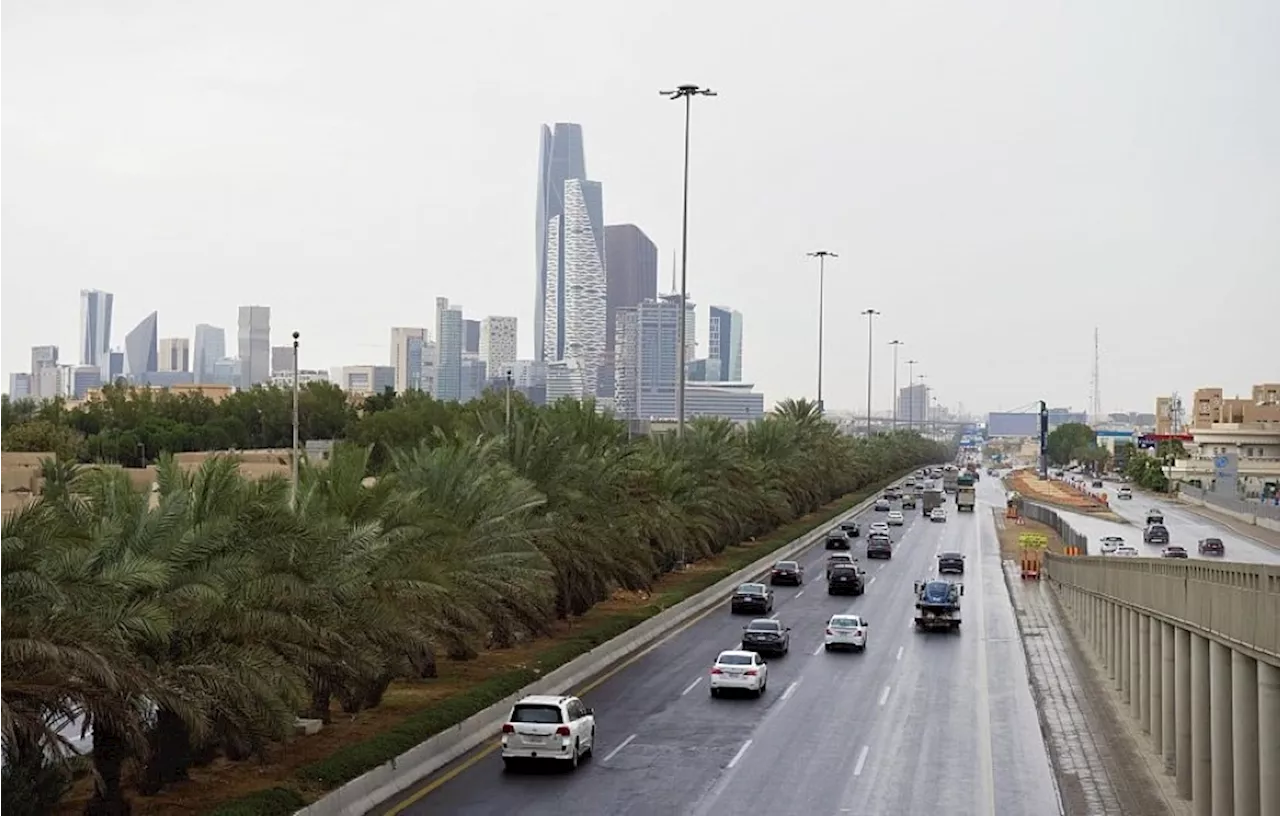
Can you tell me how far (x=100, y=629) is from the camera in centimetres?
1750

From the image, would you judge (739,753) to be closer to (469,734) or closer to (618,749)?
(618,749)

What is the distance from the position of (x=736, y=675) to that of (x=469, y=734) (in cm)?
816

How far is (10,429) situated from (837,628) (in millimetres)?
58725

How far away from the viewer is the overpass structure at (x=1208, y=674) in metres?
18.7

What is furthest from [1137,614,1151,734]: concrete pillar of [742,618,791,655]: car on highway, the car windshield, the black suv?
the black suv

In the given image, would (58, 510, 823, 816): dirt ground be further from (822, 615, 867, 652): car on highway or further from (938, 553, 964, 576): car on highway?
(938, 553, 964, 576): car on highway

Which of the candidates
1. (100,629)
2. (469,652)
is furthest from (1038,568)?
(100,629)

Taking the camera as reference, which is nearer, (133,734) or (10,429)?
(133,734)

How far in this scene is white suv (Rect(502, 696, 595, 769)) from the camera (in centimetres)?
2491

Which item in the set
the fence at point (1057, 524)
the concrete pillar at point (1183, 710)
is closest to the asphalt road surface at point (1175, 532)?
the fence at point (1057, 524)

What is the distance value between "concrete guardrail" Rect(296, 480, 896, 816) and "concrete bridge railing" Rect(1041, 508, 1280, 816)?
1199cm

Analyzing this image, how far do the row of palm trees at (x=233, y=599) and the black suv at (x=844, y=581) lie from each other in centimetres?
2107

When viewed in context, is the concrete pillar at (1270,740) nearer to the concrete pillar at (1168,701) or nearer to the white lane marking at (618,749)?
the concrete pillar at (1168,701)

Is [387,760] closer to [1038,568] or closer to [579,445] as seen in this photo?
[579,445]
